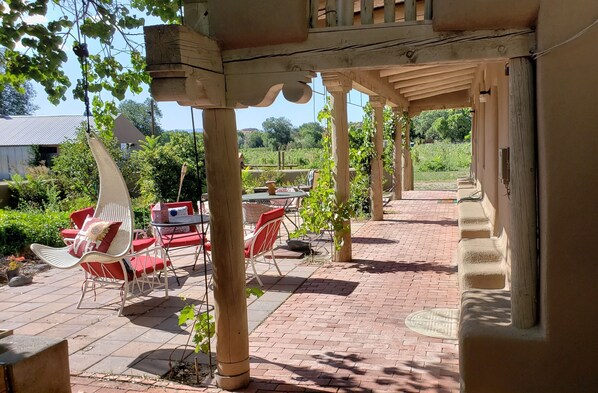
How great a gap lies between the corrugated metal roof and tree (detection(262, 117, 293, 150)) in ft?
66.2

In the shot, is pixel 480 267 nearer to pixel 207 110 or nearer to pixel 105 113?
pixel 207 110

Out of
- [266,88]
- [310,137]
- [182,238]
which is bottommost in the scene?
[182,238]

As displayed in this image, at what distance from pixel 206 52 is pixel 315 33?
2.08ft

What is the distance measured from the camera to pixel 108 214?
631cm

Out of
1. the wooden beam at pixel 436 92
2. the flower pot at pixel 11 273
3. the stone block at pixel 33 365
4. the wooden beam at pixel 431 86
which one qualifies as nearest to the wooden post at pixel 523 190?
the stone block at pixel 33 365

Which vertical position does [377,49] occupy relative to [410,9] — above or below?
below

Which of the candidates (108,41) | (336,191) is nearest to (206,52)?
(108,41)

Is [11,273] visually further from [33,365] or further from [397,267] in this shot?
[397,267]

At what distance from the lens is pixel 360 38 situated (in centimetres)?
301

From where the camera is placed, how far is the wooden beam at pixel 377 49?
2830 millimetres

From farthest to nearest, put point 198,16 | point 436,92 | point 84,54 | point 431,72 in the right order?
point 436,92
point 431,72
point 84,54
point 198,16

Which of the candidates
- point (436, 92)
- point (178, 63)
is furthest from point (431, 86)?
point (178, 63)

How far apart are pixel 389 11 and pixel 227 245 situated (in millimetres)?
1715

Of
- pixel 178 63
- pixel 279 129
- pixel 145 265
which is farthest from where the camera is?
pixel 279 129
